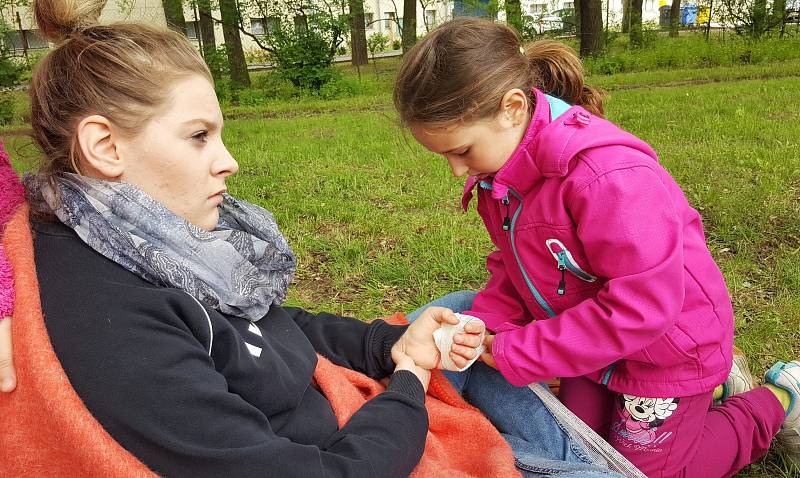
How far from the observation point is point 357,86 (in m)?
12.0

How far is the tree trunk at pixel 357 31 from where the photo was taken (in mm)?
13516

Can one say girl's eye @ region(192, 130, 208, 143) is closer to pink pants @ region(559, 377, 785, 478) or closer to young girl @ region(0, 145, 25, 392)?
young girl @ region(0, 145, 25, 392)

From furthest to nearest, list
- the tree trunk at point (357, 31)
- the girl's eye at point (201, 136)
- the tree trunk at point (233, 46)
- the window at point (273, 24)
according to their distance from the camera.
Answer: the tree trunk at point (357, 31)
the tree trunk at point (233, 46)
the window at point (273, 24)
the girl's eye at point (201, 136)

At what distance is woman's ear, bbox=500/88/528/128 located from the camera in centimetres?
184

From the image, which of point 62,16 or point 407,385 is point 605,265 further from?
point 62,16

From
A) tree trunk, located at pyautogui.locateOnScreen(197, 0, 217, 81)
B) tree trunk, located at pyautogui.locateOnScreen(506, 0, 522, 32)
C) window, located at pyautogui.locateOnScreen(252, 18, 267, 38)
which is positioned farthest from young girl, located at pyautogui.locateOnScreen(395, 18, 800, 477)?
window, located at pyautogui.locateOnScreen(252, 18, 267, 38)

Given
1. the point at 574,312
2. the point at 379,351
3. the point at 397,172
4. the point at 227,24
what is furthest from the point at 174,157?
the point at 227,24

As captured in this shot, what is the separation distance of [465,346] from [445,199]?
2867 millimetres

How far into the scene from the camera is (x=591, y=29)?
12.9 meters

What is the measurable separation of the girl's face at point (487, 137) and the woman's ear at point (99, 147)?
2.74 feet

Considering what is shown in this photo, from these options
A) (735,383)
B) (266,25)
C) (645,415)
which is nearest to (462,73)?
(645,415)

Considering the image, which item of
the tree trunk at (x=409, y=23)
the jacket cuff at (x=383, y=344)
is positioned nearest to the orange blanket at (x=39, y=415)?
the jacket cuff at (x=383, y=344)

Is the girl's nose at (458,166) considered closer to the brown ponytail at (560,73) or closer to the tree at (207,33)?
the brown ponytail at (560,73)

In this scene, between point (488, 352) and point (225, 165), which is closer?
point (225, 165)
